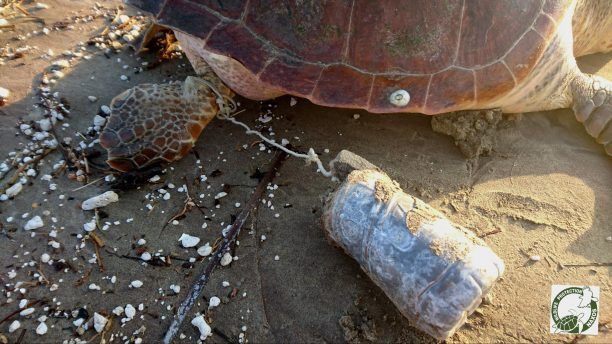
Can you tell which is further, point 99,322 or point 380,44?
point 380,44

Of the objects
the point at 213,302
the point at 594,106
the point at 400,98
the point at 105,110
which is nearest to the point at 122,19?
the point at 105,110

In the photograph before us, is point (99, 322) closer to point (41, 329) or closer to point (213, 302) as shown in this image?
point (41, 329)

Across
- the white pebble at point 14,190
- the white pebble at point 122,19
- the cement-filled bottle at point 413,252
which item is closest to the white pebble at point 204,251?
the cement-filled bottle at point 413,252

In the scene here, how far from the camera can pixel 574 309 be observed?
1733 millimetres

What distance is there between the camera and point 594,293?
1.78 meters

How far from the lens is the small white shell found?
6.63ft

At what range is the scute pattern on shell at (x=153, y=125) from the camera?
6.95 feet

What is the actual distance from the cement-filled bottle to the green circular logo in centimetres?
47

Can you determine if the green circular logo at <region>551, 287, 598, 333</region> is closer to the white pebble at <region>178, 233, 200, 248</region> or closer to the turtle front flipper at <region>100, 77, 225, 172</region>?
the white pebble at <region>178, 233, 200, 248</region>

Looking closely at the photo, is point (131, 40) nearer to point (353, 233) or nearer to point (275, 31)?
point (275, 31)

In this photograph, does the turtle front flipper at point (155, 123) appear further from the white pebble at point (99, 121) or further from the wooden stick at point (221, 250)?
the wooden stick at point (221, 250)

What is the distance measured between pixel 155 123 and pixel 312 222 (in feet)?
3.21

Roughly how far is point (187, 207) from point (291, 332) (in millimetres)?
793

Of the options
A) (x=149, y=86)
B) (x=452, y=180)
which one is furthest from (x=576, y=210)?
(x=149, y=86)
